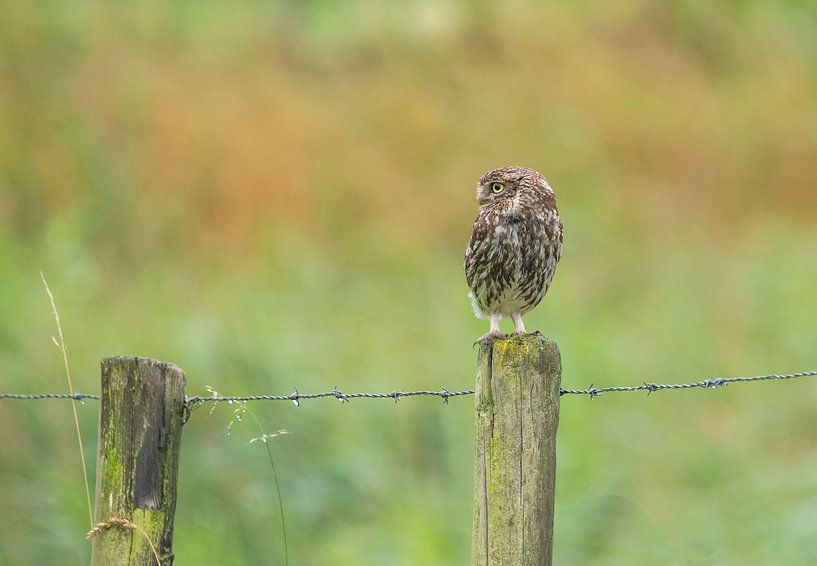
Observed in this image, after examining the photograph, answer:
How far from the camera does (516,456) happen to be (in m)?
3.35

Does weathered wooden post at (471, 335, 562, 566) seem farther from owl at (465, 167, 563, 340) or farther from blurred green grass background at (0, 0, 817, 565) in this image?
blurred green grass background at (0, 0, 817, 565)

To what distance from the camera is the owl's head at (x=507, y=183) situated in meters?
5.04

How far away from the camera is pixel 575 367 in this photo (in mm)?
8828

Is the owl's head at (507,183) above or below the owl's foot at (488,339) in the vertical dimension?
above

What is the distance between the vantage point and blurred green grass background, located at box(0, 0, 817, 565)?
754 cm

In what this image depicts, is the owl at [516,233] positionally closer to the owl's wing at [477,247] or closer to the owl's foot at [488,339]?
→ the owl's wing at [477,247]

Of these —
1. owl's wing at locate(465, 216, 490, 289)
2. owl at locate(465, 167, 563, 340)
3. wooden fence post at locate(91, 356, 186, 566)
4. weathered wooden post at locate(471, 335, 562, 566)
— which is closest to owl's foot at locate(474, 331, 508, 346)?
weathered wooden post at locate(471, 335, 562, 566)

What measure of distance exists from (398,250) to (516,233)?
722cm

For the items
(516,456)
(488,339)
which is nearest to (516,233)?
(488,339)

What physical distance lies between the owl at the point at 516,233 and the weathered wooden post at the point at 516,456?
154cm

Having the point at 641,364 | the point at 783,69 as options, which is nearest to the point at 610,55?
the point at 783,69

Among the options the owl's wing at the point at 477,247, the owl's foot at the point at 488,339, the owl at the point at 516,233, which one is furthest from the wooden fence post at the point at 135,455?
the owl's wing at the point at 477,247

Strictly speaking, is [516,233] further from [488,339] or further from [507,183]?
[488,339]

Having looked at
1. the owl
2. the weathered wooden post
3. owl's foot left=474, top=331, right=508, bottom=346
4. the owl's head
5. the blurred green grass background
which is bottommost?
the weathered wooden post
